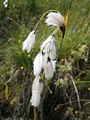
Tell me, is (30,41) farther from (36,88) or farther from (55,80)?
(55,80)

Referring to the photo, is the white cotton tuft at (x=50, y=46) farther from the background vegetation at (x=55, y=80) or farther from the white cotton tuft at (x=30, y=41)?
the background vegetation at (x=55, y=80)

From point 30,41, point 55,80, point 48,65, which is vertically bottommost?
point 55,80

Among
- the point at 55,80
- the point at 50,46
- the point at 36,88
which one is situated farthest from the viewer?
the point at 55,80

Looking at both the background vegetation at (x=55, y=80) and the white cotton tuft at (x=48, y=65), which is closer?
the white cotton tuft at (x=48, y=65)

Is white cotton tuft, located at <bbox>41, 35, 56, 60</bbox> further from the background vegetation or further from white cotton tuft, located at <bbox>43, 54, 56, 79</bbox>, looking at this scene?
the background vegetation

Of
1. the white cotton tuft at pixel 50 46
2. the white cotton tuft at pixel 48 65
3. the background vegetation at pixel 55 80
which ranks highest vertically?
the white cotton tuft at pixel 50 46

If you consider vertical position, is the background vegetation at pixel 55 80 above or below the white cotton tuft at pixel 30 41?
below

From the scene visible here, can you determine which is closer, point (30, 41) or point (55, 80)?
point (30, 41)

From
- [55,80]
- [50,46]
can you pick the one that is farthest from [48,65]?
[55,80]

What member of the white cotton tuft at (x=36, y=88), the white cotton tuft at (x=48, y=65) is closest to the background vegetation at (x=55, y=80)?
the white cotton tuft at (x=36, y=88)

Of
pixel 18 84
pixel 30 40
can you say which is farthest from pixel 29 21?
→ pixel 30 40

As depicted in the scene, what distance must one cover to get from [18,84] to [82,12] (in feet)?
4.67

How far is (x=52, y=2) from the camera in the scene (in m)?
3.42

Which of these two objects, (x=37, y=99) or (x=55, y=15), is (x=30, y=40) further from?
(x=37, y=99)
